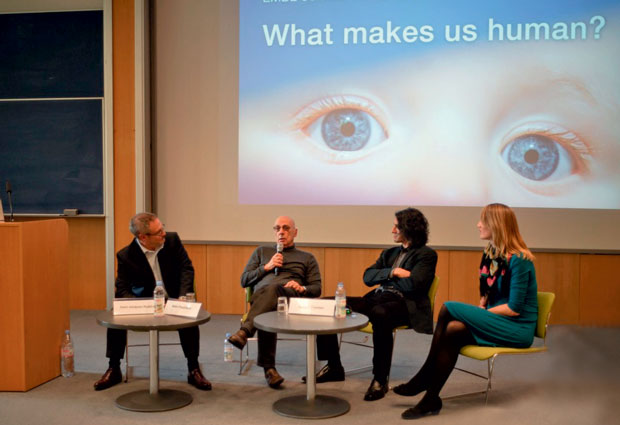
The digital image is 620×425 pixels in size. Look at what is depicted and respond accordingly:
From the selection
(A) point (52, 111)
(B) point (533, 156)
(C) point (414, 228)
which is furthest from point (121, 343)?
(B) point (533, 156)

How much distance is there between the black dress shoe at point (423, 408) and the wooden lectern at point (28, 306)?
220 centimetres

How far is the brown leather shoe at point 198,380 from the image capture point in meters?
3.81

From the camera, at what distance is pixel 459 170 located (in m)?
5.68

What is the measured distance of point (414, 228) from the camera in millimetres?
4148

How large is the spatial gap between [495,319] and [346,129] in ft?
9.38

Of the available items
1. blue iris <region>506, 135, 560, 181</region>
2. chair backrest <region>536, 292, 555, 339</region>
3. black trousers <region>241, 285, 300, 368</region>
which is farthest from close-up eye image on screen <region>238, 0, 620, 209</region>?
chair backrest <region>536, 292, 555, 339</region>

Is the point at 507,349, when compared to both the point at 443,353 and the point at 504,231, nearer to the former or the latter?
the point at 443,353

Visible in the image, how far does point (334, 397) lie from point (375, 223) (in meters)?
2.46

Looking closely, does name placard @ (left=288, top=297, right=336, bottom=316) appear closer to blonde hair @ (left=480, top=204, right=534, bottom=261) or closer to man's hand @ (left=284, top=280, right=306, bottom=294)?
man's hand @ (left=284, top=280, right=306, bottom=294)

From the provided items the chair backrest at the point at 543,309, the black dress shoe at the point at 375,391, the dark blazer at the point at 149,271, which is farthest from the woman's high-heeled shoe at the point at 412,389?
the dark blazer at the point at 149,271

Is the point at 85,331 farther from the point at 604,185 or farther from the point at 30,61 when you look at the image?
the point at 604,185

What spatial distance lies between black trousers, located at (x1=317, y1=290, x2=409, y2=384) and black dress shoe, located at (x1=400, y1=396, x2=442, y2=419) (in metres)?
0.36

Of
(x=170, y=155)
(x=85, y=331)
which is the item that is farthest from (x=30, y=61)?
(x=85, y=331)

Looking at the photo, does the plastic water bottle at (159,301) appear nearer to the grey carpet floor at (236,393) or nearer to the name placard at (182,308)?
the name placard at (182,308)
